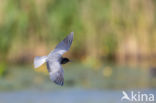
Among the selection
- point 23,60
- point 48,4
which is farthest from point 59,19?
point 23,60

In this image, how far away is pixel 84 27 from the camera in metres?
12.4

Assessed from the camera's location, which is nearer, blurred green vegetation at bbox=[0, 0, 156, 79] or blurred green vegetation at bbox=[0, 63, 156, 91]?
blurred green vegetation at bbox=[0, 63, 156, 91]

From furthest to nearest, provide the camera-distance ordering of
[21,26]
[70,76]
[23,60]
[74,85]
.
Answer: [23,60], [21,26], [70,76], [74,85]

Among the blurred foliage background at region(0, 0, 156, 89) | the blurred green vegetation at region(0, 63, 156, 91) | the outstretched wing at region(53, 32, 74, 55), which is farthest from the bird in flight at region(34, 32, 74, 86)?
the blurred foliage background at region(0, 0, 156, 89)

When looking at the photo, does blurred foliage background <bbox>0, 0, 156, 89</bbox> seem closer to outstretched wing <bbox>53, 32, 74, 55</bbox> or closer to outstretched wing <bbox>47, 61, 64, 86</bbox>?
outstretched wing <bbox>53, 32, 74, 55</bbox>

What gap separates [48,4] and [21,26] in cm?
87

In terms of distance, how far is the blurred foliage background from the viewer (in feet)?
40.5

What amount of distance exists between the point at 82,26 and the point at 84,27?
0.06 metres

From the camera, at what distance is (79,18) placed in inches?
489

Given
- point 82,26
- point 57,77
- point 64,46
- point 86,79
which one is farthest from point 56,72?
point 82,26

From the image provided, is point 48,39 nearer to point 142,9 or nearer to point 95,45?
point 95,45

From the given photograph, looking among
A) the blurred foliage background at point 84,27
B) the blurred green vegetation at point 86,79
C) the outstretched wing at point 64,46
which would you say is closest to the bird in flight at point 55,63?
the outstretched wing at point 64,46

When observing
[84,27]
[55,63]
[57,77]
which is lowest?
[57,77]

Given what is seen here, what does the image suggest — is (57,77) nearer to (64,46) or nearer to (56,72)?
(56,72)
